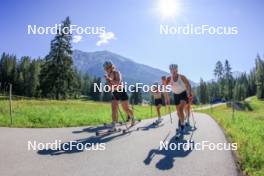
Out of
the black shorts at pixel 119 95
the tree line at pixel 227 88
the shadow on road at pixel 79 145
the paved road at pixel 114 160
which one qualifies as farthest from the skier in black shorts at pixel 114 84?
the tree line at pixel 227 88

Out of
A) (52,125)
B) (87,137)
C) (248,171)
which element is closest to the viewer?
(248,171)

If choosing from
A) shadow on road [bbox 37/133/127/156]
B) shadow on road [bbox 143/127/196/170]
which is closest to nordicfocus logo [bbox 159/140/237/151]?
shadow on road [bbox 143/127/196/170]

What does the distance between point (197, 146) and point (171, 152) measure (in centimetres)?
128

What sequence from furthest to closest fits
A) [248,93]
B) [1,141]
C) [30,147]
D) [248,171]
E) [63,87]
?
1. [248,93]
2. [63,87]
3. [1,141]
4. [30,147]
5. [248,171]

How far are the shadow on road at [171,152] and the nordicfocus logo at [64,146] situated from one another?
143cm

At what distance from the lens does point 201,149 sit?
9.05 meters

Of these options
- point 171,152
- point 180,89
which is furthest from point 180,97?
point 171,152

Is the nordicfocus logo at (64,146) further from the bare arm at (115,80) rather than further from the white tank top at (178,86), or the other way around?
the white tank top at (178,86)

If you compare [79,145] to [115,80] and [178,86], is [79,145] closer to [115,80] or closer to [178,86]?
[115,80]

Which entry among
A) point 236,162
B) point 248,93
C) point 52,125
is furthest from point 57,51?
point 248,93

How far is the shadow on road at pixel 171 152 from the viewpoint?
723 cm

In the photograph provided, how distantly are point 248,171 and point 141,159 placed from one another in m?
2.21

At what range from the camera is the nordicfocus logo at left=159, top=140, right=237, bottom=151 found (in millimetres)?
9203

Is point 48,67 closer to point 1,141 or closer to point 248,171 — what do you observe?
point 1,141
